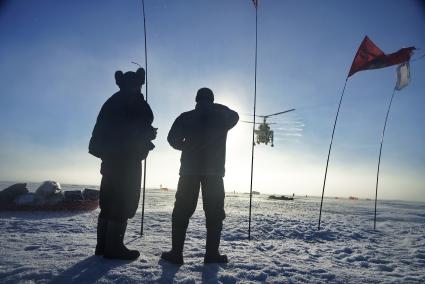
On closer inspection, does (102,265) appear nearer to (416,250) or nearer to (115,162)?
(115,162)

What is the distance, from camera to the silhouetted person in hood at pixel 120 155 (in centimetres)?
381

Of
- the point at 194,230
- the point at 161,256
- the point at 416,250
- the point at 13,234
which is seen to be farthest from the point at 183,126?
the point at 416,250

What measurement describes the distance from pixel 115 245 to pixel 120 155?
1051 millimetres

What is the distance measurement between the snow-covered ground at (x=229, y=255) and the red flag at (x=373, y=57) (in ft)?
13.8

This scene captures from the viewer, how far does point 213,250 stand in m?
3.90

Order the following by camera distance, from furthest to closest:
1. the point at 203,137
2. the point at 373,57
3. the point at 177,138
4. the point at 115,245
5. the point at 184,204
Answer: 1. the point at 373,57
2. the point at 177,138
3. the point at 203,137
4. the point at 184,204
5. the point at 115,245

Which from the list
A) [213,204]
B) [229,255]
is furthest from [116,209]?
[229,255]

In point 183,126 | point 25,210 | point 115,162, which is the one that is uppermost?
point 183,126

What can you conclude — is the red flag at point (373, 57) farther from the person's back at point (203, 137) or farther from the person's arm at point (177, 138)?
the person's arm at point (177, 138)

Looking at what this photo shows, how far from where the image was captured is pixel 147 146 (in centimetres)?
410

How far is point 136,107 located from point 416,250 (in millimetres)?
5256

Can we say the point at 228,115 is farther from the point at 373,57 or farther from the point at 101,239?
the point at 373,57

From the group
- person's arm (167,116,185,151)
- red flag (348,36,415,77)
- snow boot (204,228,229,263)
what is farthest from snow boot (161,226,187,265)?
red flag (348,36,415,77)

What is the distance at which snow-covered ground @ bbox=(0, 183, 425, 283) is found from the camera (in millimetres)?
3145
